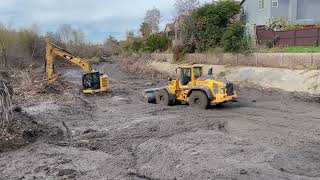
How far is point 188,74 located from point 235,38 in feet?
39.8

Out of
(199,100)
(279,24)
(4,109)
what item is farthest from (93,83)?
(279,24)

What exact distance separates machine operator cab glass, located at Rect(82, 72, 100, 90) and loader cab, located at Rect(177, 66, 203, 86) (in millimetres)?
5896

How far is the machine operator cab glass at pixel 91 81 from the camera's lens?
840 inches

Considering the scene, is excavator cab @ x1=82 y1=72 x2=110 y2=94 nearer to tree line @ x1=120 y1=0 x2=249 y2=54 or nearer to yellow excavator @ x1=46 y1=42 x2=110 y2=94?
yellow excavator @ x1=46 y1=42 x2=110 y2=94

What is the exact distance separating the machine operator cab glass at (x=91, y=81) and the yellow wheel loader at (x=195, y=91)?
4.51m

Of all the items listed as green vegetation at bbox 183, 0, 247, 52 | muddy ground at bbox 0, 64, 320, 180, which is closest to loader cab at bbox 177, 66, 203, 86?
muddy ground at bbox 0, 64, 320, 180

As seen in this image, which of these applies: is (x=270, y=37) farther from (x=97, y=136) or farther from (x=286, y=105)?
(x=97, y=136)

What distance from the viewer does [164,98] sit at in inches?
703

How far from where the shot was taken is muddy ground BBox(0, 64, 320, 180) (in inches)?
340

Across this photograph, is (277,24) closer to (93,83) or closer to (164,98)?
(93,83)

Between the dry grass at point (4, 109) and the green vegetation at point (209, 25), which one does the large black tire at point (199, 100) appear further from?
the green vegetation at point (209, 25)

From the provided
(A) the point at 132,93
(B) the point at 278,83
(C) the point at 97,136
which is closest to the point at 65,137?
(C) the point at 97,136

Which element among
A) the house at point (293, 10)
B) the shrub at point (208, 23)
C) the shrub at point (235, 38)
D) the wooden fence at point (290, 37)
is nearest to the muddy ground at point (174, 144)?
the wooden fence at point (290, 37)

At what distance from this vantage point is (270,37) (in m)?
27.3
